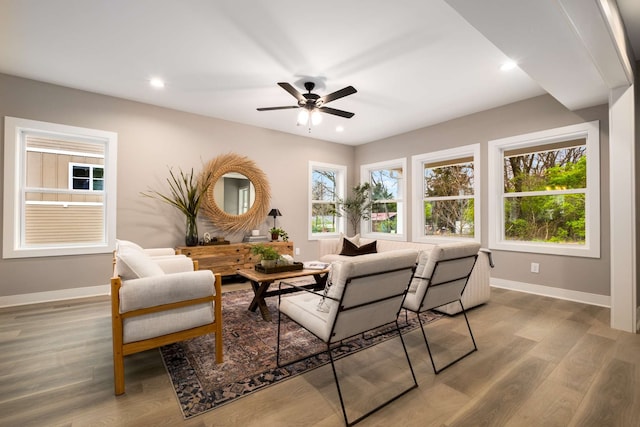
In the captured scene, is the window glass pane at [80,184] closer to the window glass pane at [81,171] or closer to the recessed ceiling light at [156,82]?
the window glass pane at [81,171]

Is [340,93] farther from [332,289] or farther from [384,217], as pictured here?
[384,217]

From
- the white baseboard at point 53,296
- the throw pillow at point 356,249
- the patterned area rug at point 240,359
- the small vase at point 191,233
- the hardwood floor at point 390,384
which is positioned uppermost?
the small vase at point 191,233

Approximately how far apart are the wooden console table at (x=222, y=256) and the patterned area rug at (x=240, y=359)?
1479mm

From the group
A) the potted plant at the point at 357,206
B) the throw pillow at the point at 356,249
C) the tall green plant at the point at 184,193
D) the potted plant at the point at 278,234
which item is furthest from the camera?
the potted plant at the point at 357,206

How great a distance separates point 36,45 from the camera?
2.87 metres

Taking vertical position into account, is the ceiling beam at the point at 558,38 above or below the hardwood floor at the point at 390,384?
above

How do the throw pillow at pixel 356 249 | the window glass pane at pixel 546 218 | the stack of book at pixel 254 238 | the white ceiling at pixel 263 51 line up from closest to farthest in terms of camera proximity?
the white ceiling at pixel 263 51
the window glass pane at pixel 546 218
the throw pillow at pixel 356 249
the stack of book at pixel 254 238

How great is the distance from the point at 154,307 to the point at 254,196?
3.57 metres

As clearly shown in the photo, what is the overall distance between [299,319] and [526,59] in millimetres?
2896

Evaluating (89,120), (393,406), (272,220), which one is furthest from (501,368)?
(89,120)

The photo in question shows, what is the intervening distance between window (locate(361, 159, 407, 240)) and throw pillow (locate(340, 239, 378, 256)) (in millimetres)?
1481

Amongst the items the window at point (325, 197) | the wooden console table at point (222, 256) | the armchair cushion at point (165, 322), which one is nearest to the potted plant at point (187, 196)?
the wooden console table at point (222, 256)

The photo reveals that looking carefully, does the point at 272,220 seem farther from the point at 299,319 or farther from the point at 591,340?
the point at 591,340

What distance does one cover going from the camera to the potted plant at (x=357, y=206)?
654 cm
